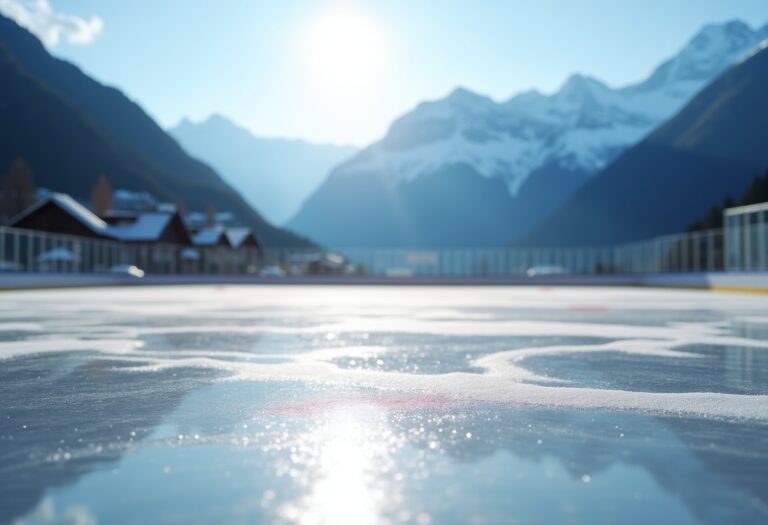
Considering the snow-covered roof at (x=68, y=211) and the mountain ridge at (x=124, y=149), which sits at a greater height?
the mountain ridge at (x=124, y=149)

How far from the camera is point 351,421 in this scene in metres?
2.89

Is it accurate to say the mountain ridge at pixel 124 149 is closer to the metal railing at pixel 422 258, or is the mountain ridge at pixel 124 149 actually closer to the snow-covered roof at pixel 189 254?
the snow-covered roof at pixel 189 254

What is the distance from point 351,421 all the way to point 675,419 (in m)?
1.47

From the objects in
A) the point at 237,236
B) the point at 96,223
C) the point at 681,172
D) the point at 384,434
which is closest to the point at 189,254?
the point at 96,223

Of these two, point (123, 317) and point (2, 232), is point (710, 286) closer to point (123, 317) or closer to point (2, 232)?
point (123, 317)

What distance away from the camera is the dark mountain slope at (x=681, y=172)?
97.8m

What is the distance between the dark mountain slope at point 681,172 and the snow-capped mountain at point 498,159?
36.2 meters

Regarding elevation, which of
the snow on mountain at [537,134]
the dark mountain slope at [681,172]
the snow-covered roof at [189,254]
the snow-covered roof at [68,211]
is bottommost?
the snow-covered roof at [189,254]

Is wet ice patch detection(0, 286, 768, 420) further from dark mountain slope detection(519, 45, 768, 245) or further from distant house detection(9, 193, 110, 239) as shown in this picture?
dark mountain slope detection(519, 45, 768, 245)

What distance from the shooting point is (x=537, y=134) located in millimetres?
180875

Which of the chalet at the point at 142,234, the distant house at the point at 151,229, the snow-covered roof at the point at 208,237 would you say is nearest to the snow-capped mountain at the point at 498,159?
the snow-covered roof at the point at 208,237

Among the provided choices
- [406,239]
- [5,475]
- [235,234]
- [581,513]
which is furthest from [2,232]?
[406,239]

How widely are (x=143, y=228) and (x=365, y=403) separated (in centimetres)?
4032

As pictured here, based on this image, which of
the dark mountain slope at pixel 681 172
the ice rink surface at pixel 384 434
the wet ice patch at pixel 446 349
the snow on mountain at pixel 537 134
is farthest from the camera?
the snow on mountain at pixel 537 134
